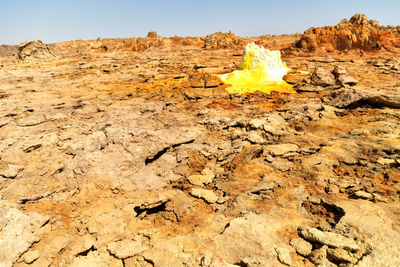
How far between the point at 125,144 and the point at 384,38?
58.8 feet

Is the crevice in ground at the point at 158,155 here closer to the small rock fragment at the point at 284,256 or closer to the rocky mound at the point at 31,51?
the small rock fragment at the point at 284,256

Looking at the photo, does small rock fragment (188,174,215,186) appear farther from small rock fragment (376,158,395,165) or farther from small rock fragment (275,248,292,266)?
small rock fragment (376,158,395,165)

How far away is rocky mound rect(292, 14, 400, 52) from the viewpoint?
14438mm

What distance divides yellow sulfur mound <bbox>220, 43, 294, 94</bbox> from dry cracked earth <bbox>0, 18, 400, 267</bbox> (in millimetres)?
1600

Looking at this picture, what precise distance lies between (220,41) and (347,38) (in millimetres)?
9705

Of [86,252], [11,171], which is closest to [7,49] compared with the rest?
Result: [11,171]

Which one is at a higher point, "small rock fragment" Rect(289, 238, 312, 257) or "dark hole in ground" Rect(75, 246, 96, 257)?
"small rock fragment" Rect(289, 238, 312, 257)

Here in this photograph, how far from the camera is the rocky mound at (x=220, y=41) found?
20.0 metres

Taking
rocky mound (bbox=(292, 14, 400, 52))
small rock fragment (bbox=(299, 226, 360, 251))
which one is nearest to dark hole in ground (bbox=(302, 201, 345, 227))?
small rock fragment (bbox=(299, 226, 360, 251))

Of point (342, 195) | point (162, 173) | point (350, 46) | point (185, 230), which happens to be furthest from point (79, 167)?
point (350, 46)

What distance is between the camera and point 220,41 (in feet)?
67.1

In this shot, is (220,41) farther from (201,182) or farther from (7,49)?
(7,49)

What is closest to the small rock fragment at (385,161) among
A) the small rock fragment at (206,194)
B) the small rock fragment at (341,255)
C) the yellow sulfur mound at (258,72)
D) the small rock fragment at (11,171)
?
the small rock fragment at (341,255)

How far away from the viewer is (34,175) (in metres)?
3.54
